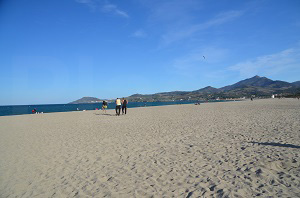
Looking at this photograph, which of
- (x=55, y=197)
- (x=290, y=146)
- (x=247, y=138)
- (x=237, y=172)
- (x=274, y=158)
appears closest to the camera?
(x=55, y=197)

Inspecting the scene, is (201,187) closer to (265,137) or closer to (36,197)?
(36,197)

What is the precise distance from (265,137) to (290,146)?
139 cm

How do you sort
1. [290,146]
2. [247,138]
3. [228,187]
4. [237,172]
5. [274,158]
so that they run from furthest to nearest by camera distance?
1. [247,138]
2. [290,146]
3. [274,158]
4. [237,172]
5. [228,187]

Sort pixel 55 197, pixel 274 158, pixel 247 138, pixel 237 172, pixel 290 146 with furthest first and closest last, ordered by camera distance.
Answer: pixel 247 138, pixel 290 146, pixel 274 158, pixel 237 172, pixel 55 197

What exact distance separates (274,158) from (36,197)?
20.4ft

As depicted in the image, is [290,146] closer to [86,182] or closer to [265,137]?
[265,137]

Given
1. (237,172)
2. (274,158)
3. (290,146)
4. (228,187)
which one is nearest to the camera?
(228,187)

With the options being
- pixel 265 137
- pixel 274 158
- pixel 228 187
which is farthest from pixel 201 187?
pixel 265 137

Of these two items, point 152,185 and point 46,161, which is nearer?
point 152,185

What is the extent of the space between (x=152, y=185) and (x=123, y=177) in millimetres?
900

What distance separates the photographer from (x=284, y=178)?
377 centimetres

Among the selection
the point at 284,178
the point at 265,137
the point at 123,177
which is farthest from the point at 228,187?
the point at 265,137

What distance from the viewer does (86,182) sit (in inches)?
170

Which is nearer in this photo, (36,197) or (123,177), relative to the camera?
(36,197)
